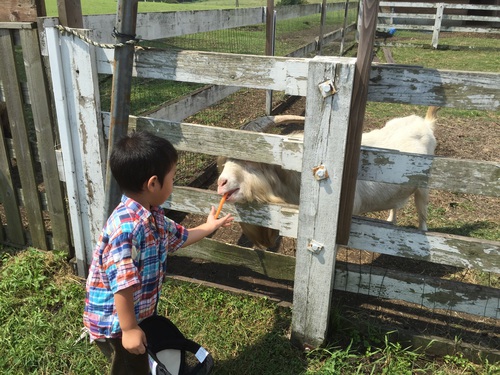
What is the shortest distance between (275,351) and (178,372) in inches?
34.0

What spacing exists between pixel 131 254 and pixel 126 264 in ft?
0.15

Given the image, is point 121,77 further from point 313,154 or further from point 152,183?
point 313,154

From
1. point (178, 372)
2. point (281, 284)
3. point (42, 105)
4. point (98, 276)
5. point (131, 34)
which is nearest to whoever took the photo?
point (98, 276)

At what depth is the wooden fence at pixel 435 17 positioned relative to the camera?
1862cm

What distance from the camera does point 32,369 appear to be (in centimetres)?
270

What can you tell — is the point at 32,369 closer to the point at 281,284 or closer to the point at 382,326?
the point at 281,284

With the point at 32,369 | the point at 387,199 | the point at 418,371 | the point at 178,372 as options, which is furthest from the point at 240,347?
the point at 387,199

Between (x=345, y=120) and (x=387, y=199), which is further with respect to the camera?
(x=387, y=199)

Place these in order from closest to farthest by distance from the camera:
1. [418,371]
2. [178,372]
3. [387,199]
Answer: [178,372]
[418,371]
[387,199]

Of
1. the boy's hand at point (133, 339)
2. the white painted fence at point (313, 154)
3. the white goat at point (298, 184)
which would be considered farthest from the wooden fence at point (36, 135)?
the boy's hand at point (133, 339)

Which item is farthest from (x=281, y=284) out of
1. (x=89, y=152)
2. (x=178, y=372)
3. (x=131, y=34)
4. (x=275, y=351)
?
(x=131, y=34)

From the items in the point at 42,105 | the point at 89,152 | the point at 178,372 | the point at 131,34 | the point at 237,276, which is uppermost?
the point at 131,34

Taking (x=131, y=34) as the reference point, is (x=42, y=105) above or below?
below

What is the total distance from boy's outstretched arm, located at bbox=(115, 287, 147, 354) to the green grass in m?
0.96
